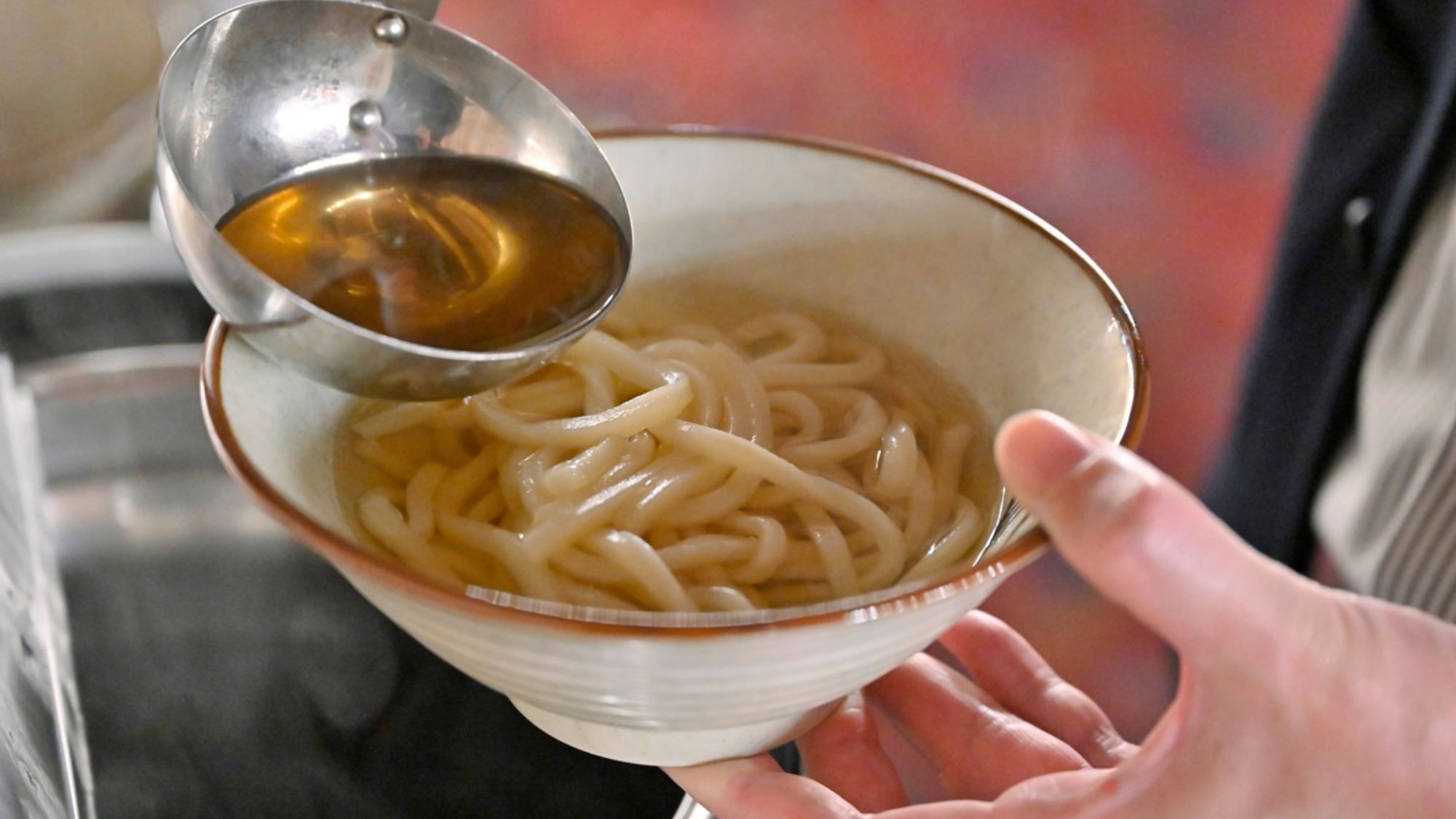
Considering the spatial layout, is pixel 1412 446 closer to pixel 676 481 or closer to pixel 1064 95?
pixel 676 481

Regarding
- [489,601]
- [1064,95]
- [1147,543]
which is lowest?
[1064,95]

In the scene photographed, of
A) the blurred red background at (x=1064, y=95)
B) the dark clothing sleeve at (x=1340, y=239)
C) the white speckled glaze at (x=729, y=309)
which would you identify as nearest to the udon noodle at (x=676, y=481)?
the white speckled glaze at (x=729, y=309)

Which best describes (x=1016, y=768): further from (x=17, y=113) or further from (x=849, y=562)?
(x=17, y=113)

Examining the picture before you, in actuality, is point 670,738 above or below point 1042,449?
below

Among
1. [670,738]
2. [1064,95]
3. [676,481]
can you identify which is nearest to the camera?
[670,738]

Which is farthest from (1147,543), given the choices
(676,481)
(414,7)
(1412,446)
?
(1412,446)

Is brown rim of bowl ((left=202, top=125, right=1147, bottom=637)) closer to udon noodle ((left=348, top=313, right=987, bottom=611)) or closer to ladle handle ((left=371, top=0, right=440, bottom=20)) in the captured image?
udon noodle ((left=348, top=313, right=987, bottom=611))

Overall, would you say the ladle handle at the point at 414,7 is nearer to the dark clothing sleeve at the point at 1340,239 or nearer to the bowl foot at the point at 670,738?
the bowl foot at the point at 670,738

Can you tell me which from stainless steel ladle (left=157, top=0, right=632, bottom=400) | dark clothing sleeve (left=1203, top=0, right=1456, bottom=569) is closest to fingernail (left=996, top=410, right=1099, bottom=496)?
stainless steel ladle (left=157, top=0, right=632, bottom=400)
